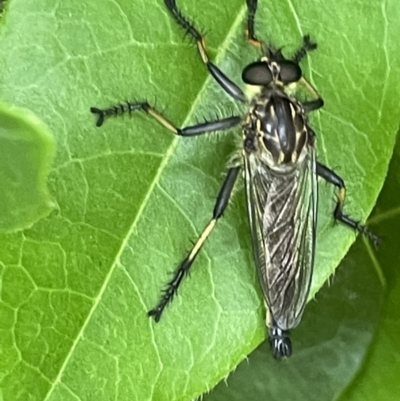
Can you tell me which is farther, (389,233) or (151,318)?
(389,233)

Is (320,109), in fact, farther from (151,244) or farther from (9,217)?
(9,217)

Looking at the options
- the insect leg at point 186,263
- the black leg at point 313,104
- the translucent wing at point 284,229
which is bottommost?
the translucent wing at point 284,229

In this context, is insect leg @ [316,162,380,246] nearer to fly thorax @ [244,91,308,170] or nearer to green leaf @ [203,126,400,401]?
fly thorax @ [244,91,308,170]

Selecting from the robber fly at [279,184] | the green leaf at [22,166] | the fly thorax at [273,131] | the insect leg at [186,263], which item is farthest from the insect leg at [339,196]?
the green leaf at [22,166]

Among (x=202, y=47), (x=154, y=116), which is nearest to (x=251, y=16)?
(x=202, y=47)

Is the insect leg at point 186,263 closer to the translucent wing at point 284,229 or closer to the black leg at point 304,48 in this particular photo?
the translucent wing at point 284,229

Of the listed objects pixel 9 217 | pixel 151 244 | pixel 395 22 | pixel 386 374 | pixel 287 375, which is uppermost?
pixel 395 22

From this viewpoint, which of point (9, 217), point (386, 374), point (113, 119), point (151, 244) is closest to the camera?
point (9, 217)

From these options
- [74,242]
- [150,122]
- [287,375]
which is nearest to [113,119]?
[150,122]
